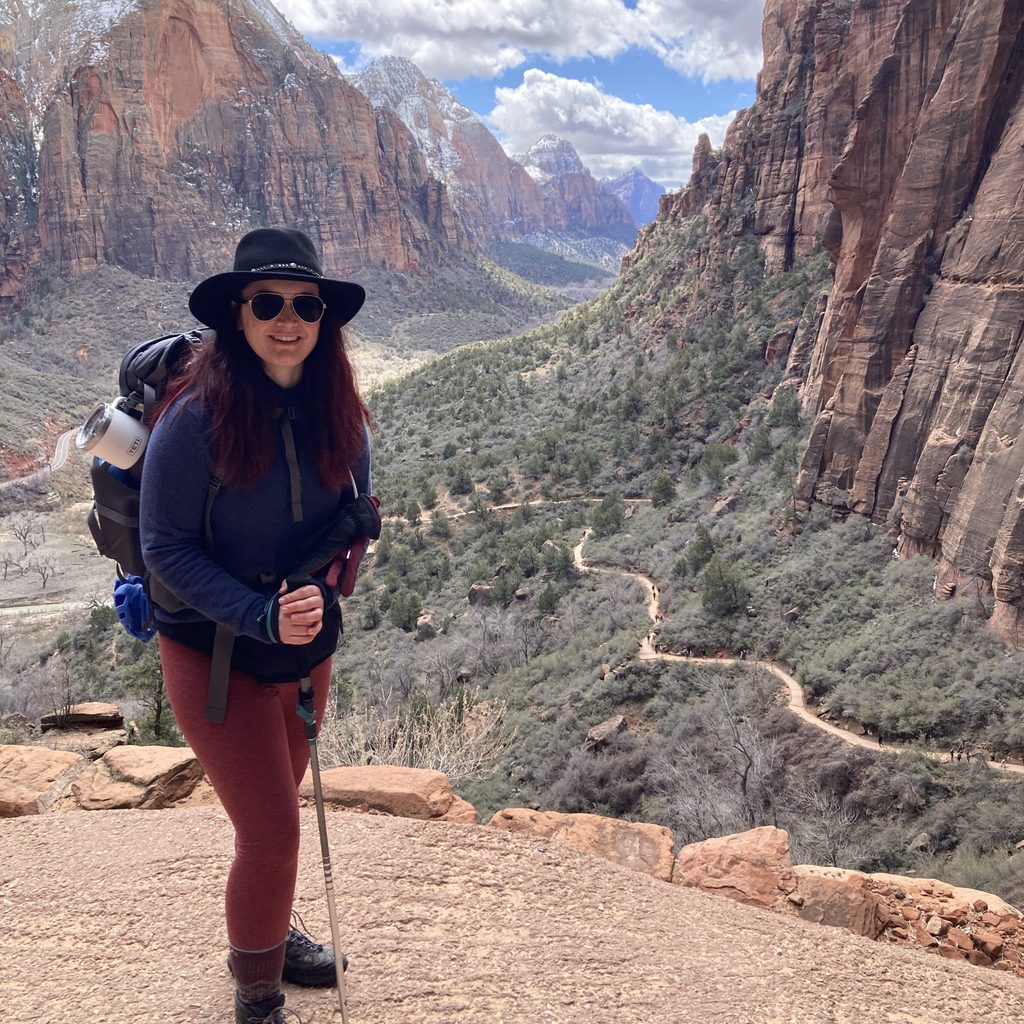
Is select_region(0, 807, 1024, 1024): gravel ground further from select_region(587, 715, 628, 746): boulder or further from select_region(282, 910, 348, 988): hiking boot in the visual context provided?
select_region(587, 715, 628, 746): boulder

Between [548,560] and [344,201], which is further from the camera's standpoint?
[344,201]

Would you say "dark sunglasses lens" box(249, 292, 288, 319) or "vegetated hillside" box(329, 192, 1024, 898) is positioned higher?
"dark sunglasses lens" box(249, 292, 288, 319)

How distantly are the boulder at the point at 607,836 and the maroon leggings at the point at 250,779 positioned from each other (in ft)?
8.11

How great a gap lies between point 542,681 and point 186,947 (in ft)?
50.0

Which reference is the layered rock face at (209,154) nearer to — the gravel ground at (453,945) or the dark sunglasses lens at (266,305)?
the gravel ground at (453,945)

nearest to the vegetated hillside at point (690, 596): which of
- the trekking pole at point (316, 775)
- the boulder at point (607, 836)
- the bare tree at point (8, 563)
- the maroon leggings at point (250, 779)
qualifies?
the boulder at point (607, 836)

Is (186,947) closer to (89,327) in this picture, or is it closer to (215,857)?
(215,857)

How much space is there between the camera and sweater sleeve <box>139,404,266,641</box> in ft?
A: 7.30

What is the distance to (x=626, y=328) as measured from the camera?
145 feet

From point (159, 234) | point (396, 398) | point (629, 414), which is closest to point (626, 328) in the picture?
point (629, 414)

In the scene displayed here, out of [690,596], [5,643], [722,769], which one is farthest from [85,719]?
[5,643]

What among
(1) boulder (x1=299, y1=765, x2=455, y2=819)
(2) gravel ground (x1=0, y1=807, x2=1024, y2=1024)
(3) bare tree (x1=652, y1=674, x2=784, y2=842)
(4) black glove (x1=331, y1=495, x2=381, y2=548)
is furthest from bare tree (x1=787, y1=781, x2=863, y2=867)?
(4) black glove (x1=331, y1=495, x2=381, y2=548)

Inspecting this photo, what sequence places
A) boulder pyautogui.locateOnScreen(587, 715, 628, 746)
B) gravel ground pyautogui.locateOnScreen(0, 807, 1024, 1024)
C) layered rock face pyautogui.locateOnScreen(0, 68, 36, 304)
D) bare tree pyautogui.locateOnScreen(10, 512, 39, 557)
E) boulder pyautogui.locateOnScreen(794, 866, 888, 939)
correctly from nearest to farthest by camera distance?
gravel ground pyautogui.locateOnScreen(0, 807, 1024, 1024) → boulder pyautogui.locateOnScreen(794, 866, 888, 939) → boulder pyautogui.locateOnScreen(587, 715, 628, 746) → bare tree pyautogui.locateOnScreen(10, 512, 39, 557) → layered rock face pyautogui.locateOnScreen(0, 68, 36, 304)

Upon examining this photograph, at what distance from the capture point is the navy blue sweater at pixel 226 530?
7.30ft
